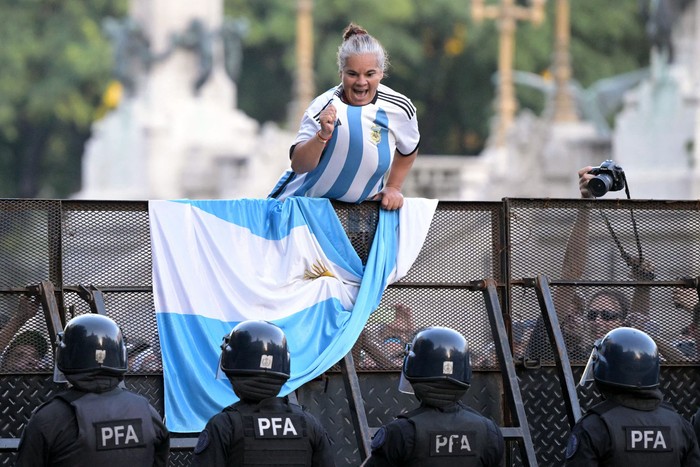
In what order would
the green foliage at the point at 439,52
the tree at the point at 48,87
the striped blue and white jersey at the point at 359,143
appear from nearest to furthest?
1. the striped blue and white jersey at the point at 359,143
2. the tree at the point at 48,87
3. the green foliage at the point at 439,52

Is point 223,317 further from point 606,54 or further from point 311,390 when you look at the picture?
point 606,54

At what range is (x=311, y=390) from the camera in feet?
29.7

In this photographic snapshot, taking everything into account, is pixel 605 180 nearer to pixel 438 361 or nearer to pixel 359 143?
pixel 359 143

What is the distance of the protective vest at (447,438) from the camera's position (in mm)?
7457

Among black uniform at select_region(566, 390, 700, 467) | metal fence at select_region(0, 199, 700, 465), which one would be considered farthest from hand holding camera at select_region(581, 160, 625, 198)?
black uniform at select_region(566, 390, 700, 467)

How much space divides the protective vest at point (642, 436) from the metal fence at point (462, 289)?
1.65 meters

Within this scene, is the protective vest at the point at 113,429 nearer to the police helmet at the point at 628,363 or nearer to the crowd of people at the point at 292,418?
the crowd of people at the point at 292,418

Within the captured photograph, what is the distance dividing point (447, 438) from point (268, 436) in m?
0.76

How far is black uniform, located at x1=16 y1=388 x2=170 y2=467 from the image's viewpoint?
7215 mm

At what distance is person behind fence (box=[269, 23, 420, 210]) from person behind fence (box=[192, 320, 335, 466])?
1725 millimetres

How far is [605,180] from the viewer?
9617 mm

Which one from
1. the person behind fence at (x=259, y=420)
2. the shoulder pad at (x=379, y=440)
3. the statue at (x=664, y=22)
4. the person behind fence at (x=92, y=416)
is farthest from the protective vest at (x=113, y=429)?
the statue at (x=664, y=22)

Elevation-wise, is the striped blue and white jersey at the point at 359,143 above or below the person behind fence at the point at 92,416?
above

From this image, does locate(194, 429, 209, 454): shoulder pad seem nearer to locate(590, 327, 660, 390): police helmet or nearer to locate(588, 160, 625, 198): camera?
locate(590, 327, 660, 390): police helmet
